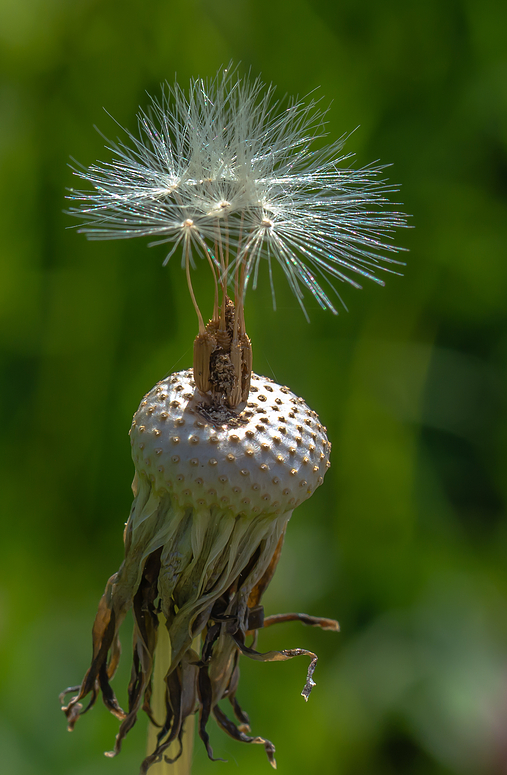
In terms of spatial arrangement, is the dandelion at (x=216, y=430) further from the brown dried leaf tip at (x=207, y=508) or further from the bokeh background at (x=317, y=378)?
the bokeh background at (x=317, y=378)

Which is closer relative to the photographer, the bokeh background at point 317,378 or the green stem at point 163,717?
the green stem at point 163,717

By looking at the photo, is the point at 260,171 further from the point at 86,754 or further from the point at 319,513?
the point at 86,754

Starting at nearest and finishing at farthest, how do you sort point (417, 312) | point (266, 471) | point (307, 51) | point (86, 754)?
point (266, 471) < point (86, 754) < point (307, 51) < point (417, 312)

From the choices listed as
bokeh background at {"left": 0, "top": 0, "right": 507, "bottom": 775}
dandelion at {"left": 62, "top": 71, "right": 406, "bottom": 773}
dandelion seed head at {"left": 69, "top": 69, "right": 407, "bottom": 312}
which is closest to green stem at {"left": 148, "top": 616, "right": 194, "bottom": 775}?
dandelion at {"left": 62, "top": 71, "right": 406, "bottom": 773}

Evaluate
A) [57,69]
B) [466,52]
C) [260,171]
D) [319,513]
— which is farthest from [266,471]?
[466,52]

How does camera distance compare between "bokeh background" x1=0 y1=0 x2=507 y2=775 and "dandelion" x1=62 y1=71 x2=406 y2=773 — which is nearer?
"dandelion" x1=62 y1=71 x2=406 y2=773

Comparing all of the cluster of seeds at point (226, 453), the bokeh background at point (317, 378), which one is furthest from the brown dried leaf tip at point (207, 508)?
the bokeh background at point (317, 378)

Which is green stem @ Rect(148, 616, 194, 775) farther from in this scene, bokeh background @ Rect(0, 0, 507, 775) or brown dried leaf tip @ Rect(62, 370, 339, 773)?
bokeh background @ Rect(0, 0, 507, 775)
